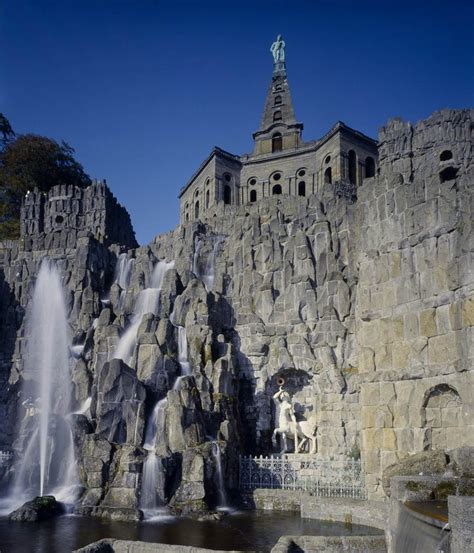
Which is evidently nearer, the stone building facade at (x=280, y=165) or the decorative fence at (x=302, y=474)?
the decorative fence at (x=302, y=474)

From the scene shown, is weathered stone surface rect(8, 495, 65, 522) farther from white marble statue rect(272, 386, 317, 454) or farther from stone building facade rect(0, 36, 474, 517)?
white marble statue rect(272, 386, 317, 454)

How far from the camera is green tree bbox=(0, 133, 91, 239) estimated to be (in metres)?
53.5

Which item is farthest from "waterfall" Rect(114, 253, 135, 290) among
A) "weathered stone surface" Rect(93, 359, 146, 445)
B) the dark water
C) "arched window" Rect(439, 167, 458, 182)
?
"arched window" Rect(439, 167, 458, 182)

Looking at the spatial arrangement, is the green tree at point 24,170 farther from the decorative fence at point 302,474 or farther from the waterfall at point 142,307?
the decorative fence at point 302,474

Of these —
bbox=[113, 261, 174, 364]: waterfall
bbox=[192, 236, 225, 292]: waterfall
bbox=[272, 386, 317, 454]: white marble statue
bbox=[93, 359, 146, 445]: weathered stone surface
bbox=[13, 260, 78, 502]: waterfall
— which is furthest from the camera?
bbox=[192, 236, 225, 292]: waterfall

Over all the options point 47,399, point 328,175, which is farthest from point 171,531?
point 328,175

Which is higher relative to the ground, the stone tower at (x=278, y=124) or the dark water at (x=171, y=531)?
the stone tower at (x=278, y=124)

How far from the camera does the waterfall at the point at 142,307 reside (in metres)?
31.2

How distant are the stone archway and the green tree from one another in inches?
1652

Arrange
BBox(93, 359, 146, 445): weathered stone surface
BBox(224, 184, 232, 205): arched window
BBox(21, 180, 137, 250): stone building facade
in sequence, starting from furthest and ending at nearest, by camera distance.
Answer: BBox(224, 184, 232, 205): arched window → BBox(21, 180, 137, 250): stone building facade → BBox(93, 359, 146, 445): weathered stone surface

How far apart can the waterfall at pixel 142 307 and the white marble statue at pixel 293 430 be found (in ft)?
27.8

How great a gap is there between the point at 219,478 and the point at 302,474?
15.2ft

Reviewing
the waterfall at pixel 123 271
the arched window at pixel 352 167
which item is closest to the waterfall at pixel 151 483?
the waterfall at pixel 123 271

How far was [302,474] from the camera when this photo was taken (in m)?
25.8
